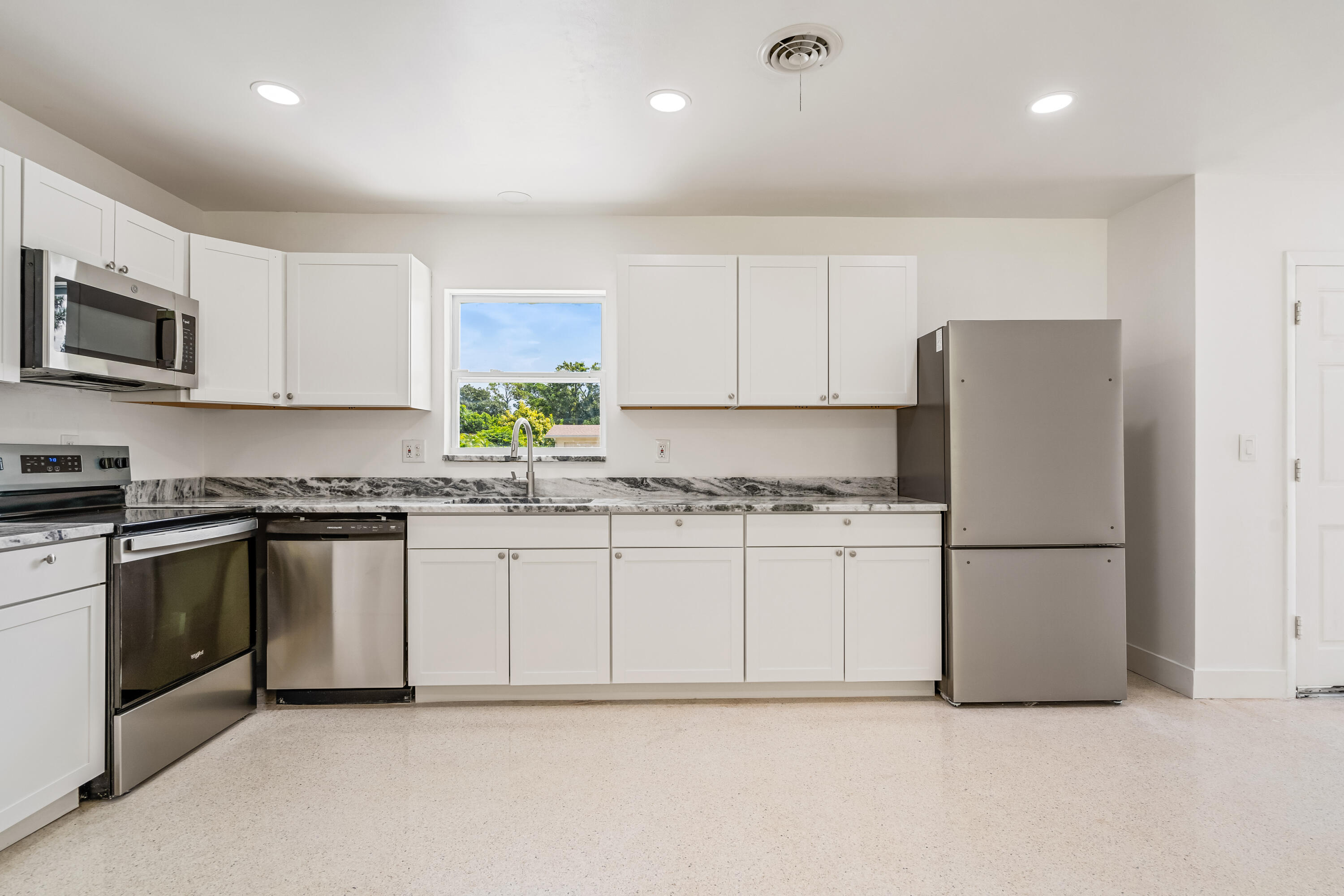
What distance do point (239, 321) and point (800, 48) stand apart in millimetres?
2628

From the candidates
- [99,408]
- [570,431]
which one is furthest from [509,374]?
[99,408]

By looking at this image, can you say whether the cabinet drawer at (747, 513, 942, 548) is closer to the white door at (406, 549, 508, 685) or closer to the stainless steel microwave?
the white door at (406, 549, 508, 685)

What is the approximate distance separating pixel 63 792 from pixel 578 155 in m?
2.81

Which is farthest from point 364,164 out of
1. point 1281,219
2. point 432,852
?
point 1281,219

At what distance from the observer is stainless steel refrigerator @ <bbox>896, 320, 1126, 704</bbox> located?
274 centimetres

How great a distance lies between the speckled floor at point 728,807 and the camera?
1646 millimetres

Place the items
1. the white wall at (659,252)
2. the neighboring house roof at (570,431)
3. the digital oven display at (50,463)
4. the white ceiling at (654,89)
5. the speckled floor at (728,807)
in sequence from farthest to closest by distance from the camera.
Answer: the neighboring house roof at (570,431) → the white wall at (659,252) → the digital oven display at (50,463) → the white ceiling at (654,89) → the speckled floor at (728,807)

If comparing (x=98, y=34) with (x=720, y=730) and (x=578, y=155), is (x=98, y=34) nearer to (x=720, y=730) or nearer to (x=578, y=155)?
(x=578, y=155)

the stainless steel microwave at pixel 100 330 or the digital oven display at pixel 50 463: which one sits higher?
the stainless steel microwave at pixel 100 330

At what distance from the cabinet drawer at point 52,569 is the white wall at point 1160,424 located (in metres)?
4.30

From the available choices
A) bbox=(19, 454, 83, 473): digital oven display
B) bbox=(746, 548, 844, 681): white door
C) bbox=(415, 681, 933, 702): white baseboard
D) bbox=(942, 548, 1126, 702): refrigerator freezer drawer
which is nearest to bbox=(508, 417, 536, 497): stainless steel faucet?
bbox=(415, 681, 933, 702): white baseboard

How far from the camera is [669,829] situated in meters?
1.85

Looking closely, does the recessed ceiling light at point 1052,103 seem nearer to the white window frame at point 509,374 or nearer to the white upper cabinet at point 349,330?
the white window frame at point 509,374

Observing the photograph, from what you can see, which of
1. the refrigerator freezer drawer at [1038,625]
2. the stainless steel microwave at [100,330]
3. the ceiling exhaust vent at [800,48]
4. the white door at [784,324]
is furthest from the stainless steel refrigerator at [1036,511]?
the stainless steel microwave at [100,330]
